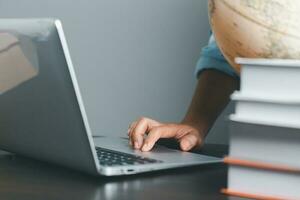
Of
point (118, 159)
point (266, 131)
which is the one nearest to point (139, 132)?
point (118, 159)

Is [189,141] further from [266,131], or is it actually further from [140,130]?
[266,131]

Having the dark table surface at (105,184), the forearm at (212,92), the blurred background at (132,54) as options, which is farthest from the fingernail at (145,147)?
the blurred background at (132,54)

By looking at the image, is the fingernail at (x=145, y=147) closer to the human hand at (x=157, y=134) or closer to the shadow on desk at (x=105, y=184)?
the human hand at (x=157, y=134)

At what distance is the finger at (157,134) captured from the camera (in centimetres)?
82

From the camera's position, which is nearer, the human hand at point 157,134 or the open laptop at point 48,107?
the open laptop at point 48,107

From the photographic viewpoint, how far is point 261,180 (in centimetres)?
53

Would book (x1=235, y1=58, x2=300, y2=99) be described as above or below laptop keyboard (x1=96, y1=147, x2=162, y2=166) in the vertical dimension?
above

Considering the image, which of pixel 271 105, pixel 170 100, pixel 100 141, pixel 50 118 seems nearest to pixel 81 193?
pixel 50 118

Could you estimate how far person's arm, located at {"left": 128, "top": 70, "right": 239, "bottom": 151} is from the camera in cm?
84

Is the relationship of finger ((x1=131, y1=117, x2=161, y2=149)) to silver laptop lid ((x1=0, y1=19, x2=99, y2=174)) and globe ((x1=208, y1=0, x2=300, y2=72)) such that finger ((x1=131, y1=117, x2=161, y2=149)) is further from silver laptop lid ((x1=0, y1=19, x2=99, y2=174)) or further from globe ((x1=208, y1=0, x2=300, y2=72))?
globe ((x1=208, y1=0, x2=300, y2=72))

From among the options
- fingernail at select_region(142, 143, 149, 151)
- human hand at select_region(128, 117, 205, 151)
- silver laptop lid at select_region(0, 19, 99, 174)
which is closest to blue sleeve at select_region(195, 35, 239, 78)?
human hand at select_region(128, 117, 205, 151)

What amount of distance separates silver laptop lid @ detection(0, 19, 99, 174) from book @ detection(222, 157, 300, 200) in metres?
0.16

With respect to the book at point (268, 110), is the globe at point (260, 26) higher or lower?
higher

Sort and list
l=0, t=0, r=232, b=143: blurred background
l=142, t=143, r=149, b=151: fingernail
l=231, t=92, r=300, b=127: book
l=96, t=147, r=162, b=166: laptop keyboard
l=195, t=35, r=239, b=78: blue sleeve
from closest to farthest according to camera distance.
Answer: l=231, t=92, r=300, b=127: book → l=96, t=147, r=162, b=166: laptop keyboard → l=142, t=143, r=149, b=151: fingernail → l=195, t=35, r=239, b=78: blue sleeve → l=0, t=0, r=232, b=143: blurred background
